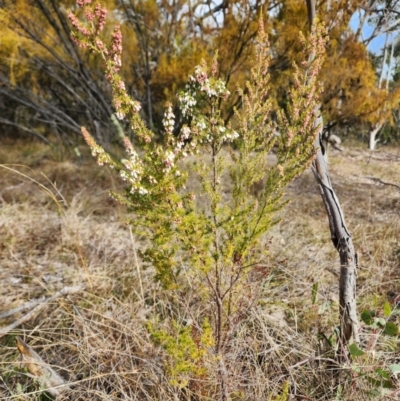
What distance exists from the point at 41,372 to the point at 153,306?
50 centimetres

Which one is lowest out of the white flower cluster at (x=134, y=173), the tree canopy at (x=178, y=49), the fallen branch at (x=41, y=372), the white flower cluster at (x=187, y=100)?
the fallen branch at (x=41, y=372)

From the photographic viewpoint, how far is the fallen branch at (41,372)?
1.27m

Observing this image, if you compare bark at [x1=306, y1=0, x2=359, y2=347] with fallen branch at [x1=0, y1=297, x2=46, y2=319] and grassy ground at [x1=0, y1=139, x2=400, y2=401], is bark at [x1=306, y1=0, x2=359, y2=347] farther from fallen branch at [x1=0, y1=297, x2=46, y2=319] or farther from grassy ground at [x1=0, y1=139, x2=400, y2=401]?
fallen branch at [x1=0, y1=297, x2=46, y2=319]

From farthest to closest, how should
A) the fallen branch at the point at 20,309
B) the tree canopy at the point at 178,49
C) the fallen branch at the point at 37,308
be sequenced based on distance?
1. the tree canopy at the point at 178,49
2. the fallen branch at the point at 20,309
3. the fallen branch at the point at 37,308

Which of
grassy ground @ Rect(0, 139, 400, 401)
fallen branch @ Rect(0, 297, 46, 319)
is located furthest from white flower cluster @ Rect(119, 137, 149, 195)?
fallen branch @ Rect(0, 297, 46, 319)

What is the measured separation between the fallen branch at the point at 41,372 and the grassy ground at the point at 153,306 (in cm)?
4

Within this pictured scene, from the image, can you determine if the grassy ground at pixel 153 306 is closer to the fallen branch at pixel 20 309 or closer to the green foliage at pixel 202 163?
the fallen branch at pixel 20 309

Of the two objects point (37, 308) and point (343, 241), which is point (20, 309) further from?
point (343, 241)

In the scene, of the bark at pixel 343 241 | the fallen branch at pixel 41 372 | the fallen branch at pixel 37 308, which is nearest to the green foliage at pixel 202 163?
the bark at pixel 343 241

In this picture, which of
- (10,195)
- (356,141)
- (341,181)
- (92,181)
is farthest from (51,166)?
(356,141)

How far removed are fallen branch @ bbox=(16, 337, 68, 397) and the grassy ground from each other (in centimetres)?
4

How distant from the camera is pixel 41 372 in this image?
4.30ft

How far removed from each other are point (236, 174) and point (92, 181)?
3414mm

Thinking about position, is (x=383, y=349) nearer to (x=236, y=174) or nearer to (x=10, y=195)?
(x=236, y=174)
